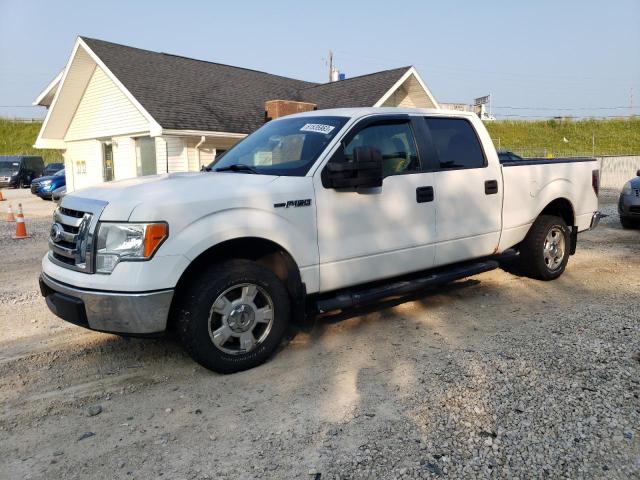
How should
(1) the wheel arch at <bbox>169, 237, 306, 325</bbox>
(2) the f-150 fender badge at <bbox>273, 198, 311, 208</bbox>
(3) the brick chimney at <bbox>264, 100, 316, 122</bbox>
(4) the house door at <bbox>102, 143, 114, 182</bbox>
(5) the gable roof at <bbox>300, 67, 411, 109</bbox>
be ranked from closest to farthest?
(1) the wheel arch at <bbox>169, 237, 306, 325</bbox> < (2) the f-150 fender badge at <bbox>273, 198, 311, 208</bbox> < (3) the brick chimney at <bbox>264, 100, 316, 122</bbox> < (5) the gable roof at <bbox>300, 67, 411, 109</bbox> < (4) the house door at <bbox>102, 143, 114, 182</bbox>

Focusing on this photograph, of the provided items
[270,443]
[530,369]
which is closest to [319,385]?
[270,443]

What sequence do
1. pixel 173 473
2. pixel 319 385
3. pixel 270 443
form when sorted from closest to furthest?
pixel 173 473, pixel 270 443, pixel 319 385

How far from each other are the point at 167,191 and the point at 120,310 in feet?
2.80

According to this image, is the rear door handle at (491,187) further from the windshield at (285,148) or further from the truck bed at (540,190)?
the windshield at (285,148)

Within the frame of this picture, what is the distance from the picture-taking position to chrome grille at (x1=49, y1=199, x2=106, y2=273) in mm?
3475

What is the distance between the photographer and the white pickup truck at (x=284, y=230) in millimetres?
3416

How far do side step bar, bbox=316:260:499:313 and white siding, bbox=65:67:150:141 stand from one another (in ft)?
45.2

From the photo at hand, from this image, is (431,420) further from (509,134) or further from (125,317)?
(509,134)

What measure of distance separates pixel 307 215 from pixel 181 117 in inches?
519

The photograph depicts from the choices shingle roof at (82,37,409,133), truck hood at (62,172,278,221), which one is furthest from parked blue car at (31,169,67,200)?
truck hood at (62,172,278,221)

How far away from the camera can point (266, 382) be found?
3.69 metres

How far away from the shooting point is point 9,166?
100.0ft

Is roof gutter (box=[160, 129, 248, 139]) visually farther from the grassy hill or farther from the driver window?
the grassy hill

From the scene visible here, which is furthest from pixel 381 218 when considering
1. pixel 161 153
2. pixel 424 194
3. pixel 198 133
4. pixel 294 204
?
pixel 161 153
